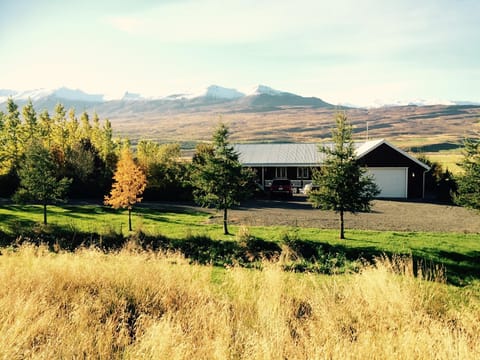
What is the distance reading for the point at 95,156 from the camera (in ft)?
126

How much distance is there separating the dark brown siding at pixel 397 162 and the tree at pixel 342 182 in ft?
55.2

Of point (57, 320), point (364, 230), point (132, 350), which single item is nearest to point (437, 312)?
point (132, 350)

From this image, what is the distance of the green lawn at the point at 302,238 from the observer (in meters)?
16.8

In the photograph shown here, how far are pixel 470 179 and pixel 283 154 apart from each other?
23.3 metres

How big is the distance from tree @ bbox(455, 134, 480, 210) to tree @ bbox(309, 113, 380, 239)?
4646mm

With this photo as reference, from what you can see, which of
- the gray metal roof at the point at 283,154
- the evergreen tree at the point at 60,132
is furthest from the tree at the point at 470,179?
the evergreen tree at the point at 60,132

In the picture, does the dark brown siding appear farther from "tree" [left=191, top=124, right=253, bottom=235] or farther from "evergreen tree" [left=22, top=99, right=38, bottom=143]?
"evergreen tree" [left=22, top=99, right=38, bottom=143]

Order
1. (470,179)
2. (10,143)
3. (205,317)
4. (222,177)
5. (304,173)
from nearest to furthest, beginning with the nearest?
(205,317), (470,179), (222,177), (10,143), (304,173)

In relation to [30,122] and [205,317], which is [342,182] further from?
[30,122]

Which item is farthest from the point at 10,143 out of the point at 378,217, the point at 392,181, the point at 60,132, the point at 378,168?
the point at 392,181

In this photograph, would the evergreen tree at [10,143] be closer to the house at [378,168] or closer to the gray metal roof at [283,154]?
the gray metal roof at [283,154]

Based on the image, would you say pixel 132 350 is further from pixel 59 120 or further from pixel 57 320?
pixel 59 120

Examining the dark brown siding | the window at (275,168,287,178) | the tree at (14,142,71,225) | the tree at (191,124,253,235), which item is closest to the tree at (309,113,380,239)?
the tree at (191,124,253,235)

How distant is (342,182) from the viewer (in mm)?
19453
